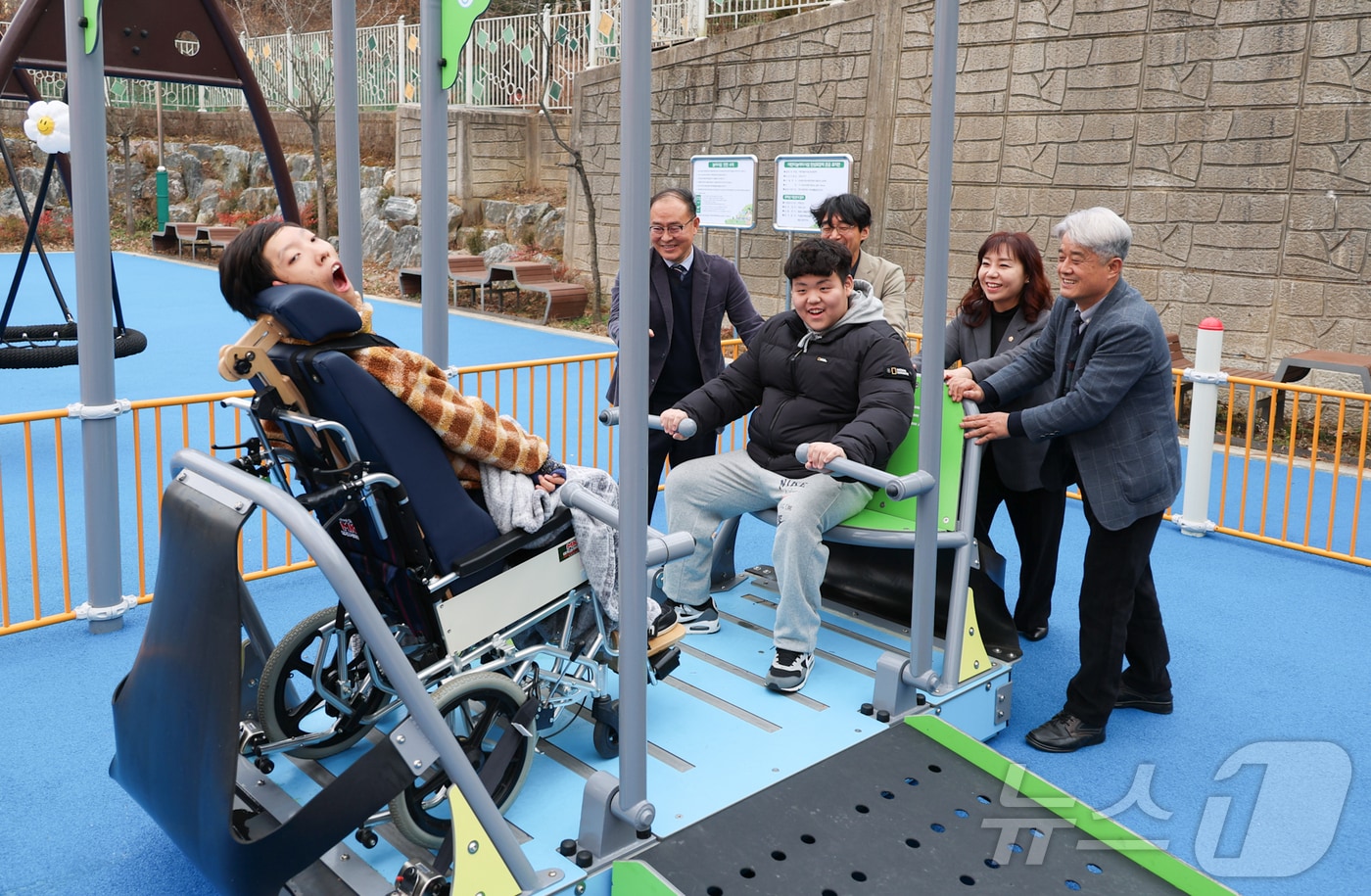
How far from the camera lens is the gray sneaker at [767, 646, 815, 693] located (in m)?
3.37

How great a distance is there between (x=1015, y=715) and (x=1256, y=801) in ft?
2.49

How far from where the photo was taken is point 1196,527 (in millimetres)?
5527

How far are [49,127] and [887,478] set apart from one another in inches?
218

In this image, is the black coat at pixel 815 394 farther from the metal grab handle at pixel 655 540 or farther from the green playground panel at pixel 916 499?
the metal grab handle at pixel 655 540

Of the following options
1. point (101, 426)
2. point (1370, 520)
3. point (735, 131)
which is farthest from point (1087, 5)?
point (101, 426)

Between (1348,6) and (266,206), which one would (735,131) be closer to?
(1348,6)

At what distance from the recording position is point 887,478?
119 inches

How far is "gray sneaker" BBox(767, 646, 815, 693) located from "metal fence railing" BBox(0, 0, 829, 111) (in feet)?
32.8

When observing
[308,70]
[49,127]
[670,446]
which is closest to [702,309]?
[670,446]

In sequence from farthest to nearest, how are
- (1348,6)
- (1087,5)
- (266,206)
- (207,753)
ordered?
(266,206)
(1087,5)
(1348,6)
(207,753)

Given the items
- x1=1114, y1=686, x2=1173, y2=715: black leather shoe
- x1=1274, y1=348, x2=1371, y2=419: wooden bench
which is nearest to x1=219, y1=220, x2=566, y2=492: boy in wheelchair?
x1=1114, y1=686, x2=1173, y2=715: black leather shoe

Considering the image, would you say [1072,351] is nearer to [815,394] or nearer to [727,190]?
[815,394]

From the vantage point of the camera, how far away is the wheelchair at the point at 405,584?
2484mm

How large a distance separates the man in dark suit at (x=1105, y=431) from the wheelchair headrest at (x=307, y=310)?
1914mm
